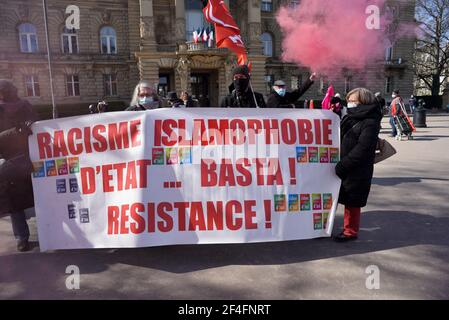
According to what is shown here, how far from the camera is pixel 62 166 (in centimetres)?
417

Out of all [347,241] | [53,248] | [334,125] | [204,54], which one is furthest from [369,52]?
A: [204,54]

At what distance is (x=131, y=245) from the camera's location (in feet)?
12.9

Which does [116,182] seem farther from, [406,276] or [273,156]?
[406,276]

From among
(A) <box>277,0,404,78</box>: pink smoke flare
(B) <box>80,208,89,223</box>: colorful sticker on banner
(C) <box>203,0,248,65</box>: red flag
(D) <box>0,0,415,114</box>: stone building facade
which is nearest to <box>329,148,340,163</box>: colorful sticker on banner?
(C) <box>203,0,248,65</box>: red flag

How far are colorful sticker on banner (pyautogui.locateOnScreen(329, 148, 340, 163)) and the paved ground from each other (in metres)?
1.08

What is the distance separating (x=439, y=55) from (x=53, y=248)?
49.9 meters

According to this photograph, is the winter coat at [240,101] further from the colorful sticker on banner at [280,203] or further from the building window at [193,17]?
the building window at [193,17]

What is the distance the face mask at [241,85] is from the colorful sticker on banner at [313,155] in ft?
4.85

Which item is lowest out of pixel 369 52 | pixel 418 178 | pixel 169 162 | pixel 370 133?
pixel 418 178

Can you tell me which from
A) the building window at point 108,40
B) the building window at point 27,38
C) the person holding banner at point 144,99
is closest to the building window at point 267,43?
the building window at point 108,40

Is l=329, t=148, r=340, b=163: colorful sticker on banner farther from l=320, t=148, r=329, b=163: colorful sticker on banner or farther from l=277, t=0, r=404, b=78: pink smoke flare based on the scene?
l=277, t=0, r=404, b=78: pink smoke flare

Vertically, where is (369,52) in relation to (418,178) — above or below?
above

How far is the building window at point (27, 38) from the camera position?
117 feet

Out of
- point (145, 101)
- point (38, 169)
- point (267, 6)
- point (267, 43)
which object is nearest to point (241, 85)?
point (145, 101)
